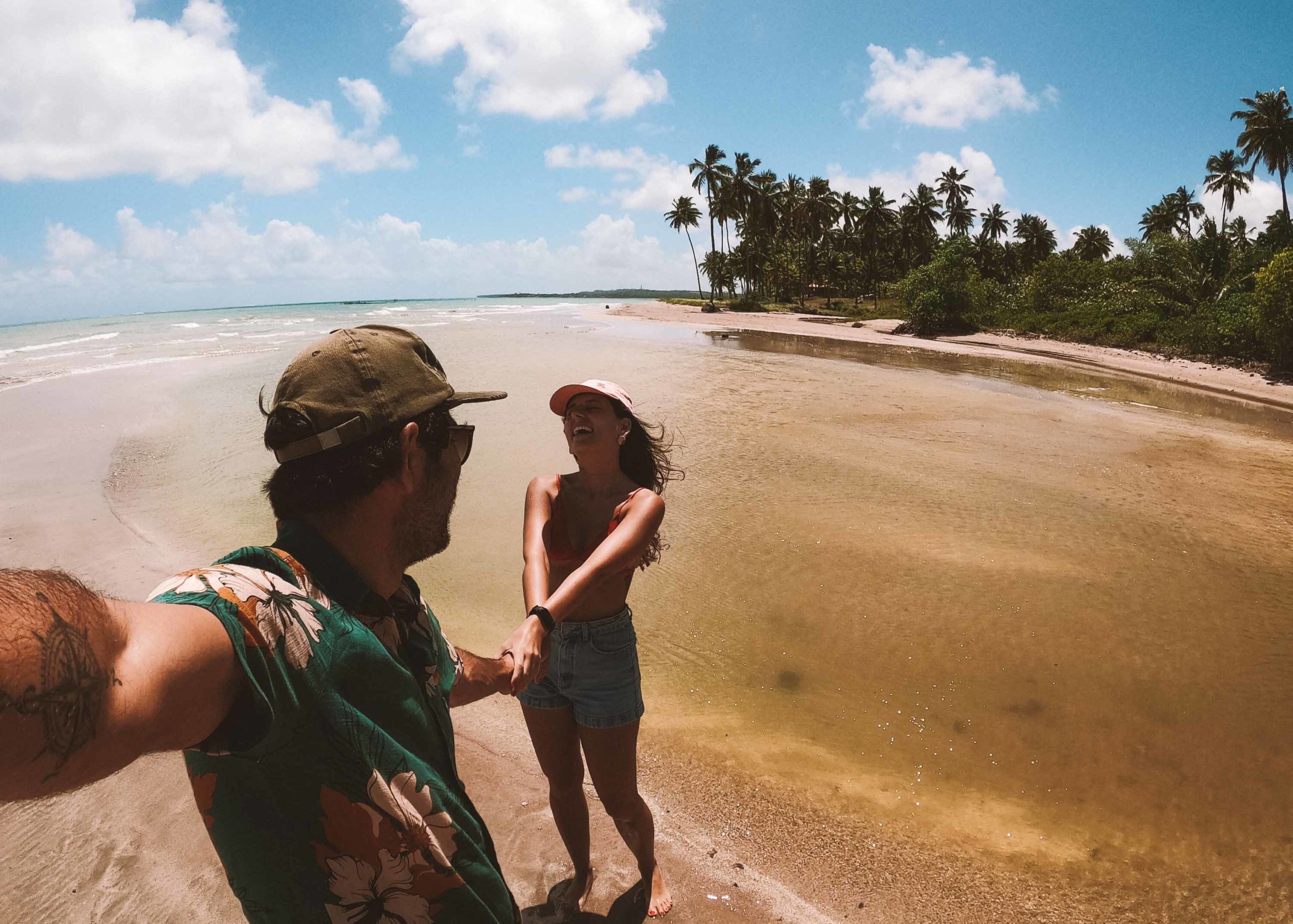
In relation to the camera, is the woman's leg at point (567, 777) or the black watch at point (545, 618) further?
the woman's leg at point (567, 777)

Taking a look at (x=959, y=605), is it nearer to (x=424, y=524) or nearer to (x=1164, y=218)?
(x=424, y=524)

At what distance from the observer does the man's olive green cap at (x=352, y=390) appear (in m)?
1.25

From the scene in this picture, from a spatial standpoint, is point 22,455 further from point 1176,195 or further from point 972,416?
point 1176,195

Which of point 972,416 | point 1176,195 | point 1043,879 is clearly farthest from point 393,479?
point 1176,195

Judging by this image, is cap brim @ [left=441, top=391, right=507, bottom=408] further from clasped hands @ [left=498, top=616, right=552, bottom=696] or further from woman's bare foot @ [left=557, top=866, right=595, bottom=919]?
woman's bare foot @ [left=557, top=866, right=595, bottom=919]

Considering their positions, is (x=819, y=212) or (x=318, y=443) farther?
(x=819, y=212)

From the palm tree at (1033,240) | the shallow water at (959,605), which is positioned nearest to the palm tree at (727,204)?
the palm tree at (1033,240)

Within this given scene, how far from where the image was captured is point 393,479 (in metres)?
1.31

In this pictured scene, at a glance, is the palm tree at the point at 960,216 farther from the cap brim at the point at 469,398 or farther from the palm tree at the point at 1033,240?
the cap brim at the point at 469,398

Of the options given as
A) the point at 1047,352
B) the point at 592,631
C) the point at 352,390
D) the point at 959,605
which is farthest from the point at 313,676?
the point at 1047,352

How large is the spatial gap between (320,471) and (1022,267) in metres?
77.3

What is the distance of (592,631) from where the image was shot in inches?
101

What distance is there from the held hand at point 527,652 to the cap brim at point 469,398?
626 mm

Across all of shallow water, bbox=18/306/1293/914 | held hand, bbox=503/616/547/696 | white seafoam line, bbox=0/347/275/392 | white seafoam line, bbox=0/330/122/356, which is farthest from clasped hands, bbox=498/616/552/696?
white seafoam line, bbox=0/330/122/356
